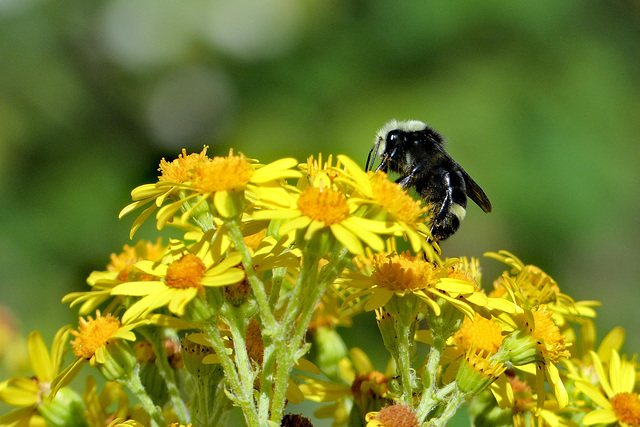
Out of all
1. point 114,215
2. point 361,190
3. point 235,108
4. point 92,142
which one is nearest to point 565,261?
point 235,108

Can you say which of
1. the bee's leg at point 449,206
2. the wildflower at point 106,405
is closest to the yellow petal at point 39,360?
the wildflower at point 106,405

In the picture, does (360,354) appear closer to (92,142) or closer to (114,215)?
(114,215)

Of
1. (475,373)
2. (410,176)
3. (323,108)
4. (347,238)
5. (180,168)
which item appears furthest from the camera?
(323,108)

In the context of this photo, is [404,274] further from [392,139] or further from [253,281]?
[392,139]

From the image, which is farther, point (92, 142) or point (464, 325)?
point (92, 142)

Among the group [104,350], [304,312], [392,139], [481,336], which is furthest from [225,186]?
[392,139]

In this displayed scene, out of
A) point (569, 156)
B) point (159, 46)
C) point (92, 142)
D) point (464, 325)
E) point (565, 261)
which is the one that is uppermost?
point (159, 46)

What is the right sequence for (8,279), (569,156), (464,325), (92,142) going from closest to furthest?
(464,325)
(8,279)
(569,156)
(92,142)
